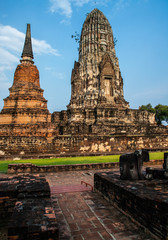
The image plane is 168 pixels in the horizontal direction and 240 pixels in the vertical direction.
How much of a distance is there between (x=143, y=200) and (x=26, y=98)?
1656cm

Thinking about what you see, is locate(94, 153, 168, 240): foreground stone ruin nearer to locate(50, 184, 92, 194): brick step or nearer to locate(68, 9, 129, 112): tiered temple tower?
locate(50, 184, 92, 194): brick step

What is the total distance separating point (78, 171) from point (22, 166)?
2891 mm

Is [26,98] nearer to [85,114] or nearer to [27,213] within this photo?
[85,114]

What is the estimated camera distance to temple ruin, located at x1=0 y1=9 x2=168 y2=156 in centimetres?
1538

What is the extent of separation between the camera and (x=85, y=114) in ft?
76.7

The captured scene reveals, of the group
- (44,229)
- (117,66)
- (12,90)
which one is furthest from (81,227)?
(117,66)

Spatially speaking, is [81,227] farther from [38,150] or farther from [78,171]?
[38,150]

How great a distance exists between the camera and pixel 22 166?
28.7 ft

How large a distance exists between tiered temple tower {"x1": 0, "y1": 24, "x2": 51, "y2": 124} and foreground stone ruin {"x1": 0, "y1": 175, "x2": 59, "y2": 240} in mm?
13318

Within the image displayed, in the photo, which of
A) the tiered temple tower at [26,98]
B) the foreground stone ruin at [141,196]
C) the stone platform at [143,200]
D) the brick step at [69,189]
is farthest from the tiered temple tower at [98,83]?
the stone platform at [143,200]

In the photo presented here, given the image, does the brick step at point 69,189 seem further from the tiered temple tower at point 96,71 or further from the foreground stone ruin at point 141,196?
the tiered temple tower at point 96,71

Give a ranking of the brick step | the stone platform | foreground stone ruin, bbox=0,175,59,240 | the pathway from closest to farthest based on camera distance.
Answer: foreground stone ruin, bbox=0,175,59,240 → the stone platform → the pathway → the brick step

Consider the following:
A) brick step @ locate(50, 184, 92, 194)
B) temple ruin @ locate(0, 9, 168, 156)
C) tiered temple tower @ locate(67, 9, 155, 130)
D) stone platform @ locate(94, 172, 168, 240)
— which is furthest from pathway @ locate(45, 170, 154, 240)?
tiered temple tower @ locate(67, 9, 155, 130)

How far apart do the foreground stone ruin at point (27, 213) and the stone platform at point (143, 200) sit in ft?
5.39
